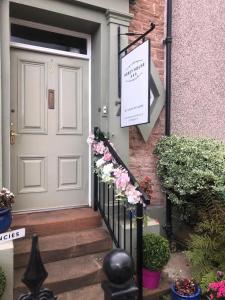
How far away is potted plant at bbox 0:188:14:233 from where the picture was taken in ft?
9.00

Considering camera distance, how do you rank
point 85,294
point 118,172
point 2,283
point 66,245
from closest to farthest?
point 2,283 < point 85,294 < point 118,172 < point 66,245

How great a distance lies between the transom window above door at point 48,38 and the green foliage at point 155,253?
268cm

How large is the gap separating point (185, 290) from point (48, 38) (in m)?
3.48

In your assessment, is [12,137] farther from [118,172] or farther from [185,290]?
[185,290]

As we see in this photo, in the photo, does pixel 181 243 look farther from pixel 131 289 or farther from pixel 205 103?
pixel 131 289

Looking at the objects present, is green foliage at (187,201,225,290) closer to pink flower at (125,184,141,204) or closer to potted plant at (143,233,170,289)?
potted plant at (143,233,170,289)

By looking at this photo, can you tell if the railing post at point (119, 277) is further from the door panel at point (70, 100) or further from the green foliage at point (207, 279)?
the door panel at point (70, 100)

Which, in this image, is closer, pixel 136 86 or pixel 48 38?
pixel 136 86

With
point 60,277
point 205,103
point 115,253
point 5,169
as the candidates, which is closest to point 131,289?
point 115,253

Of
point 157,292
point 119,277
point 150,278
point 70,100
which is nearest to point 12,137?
point 70,100

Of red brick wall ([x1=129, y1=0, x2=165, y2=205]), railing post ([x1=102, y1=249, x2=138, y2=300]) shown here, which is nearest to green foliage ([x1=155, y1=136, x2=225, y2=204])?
red brick wall ([x1=129, y1=0, x2=165, y2=205])

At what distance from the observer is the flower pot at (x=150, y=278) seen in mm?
3055

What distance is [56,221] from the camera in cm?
350

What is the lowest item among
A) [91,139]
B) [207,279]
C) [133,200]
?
[207,279]
